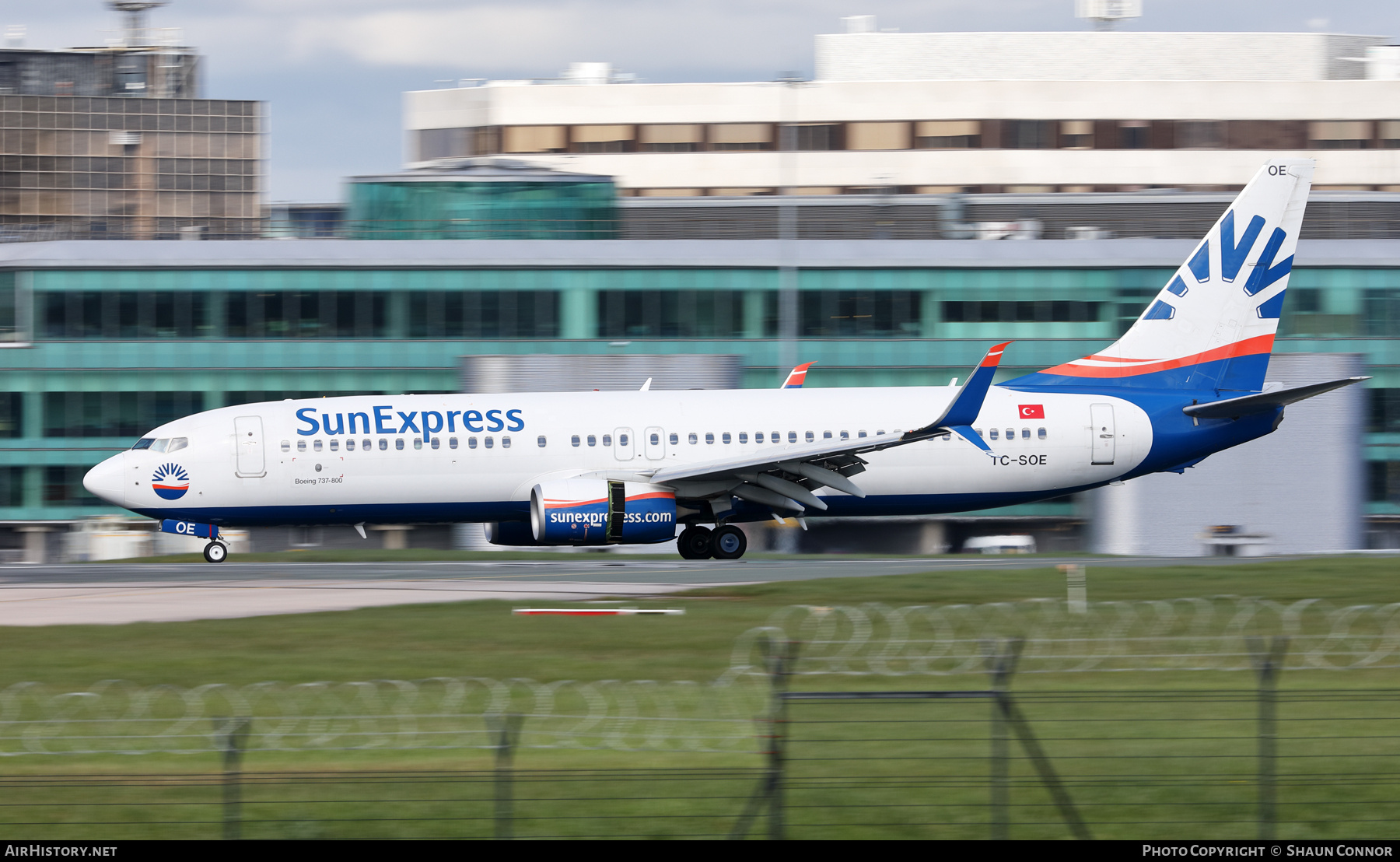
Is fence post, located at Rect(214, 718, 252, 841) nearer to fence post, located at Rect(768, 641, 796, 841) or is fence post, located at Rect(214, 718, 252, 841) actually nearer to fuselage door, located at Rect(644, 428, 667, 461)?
fence post, located at Rect(768, 641, 796, 841)

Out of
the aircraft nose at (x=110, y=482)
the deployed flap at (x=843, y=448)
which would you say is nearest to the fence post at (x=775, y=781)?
the deployed flap at (x=843, y=448)

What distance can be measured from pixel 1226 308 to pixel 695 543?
13664mm

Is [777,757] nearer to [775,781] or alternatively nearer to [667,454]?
[775,781]

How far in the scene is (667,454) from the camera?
34125 millimetres

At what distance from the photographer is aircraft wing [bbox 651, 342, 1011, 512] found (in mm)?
32219

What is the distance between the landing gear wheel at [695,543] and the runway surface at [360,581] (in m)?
0.48

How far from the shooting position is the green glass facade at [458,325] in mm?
54906

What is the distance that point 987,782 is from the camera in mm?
12359

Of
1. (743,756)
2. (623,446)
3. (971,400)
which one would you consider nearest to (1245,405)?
(971,400)

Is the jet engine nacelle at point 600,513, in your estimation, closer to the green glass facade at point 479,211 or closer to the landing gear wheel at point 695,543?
the landing gear wheel at point 695,543

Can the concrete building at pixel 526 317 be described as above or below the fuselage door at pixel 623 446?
above

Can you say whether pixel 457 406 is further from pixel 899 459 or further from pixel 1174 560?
pixel 1174 560

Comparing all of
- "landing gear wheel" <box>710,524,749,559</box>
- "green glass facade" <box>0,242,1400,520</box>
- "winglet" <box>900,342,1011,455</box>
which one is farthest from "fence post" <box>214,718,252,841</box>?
"green glass facade" <box>0,242,1400,520</box>

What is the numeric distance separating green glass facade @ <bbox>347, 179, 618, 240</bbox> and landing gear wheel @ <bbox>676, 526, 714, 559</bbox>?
26.4m
